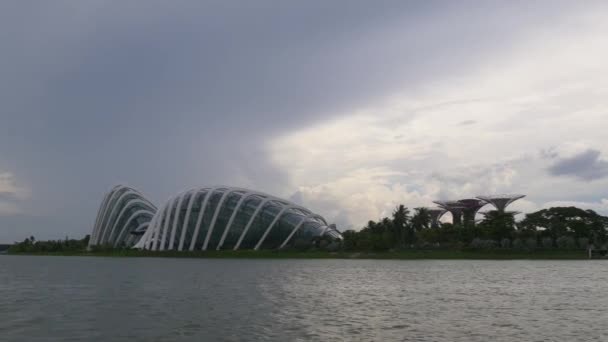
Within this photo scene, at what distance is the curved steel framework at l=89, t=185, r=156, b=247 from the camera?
167 metres

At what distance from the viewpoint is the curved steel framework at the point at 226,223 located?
132 meters

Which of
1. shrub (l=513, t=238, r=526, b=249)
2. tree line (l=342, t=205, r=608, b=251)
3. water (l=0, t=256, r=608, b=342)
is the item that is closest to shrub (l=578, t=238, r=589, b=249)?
tree line (l=342, t=205, r=608, b=251)

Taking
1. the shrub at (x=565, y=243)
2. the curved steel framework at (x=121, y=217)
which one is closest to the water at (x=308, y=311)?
the shrub at (x=565, y=243)

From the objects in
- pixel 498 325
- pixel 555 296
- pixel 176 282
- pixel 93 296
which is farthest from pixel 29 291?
pixel 555 296

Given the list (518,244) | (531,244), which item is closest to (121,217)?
(518,244)

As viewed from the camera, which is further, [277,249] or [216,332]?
[277,249]

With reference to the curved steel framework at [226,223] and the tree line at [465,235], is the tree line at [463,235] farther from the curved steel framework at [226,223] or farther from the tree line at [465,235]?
the curved steel framework at [226,223]

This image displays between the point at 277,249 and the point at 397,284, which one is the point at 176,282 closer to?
A: the point at 397,284

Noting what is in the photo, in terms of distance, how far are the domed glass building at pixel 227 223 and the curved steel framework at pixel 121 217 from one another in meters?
27.0

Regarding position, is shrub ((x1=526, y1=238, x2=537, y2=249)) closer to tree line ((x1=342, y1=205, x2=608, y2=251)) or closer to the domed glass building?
tree line ((x1=342, y1=205, x2=608, y2=251))

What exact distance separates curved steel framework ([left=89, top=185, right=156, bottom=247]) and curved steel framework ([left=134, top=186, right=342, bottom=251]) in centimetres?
2706

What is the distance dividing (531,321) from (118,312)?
21.8m

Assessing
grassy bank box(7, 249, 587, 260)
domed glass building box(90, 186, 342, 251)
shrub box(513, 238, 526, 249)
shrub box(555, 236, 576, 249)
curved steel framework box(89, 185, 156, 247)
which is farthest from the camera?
curved steel framework box(89, 185, 156, 247)

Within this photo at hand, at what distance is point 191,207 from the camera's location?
135 m
